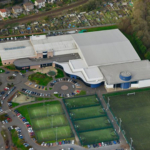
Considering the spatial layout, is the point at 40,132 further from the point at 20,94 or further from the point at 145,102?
the point at 145,102

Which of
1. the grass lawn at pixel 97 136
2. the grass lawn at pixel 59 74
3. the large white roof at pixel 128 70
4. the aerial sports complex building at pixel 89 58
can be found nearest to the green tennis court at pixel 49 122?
the grass lawn at pixel 97 136

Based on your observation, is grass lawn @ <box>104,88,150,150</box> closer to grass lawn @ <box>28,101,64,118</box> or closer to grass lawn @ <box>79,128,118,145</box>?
grass lawn @ <box>79,128,118,145</box>

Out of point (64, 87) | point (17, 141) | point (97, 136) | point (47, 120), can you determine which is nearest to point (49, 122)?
point (47, 120)

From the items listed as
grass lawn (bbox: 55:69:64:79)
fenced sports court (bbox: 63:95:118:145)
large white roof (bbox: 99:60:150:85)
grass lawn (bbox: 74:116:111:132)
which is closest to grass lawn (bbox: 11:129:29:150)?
fenced sports court (bbox: 63:95:118:145)

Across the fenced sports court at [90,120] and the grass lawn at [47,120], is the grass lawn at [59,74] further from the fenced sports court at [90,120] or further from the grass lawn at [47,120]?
the grass lawn at [47,120]

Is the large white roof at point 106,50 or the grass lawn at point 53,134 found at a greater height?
the large white roof at point 106,50

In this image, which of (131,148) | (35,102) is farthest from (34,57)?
(131,148)
